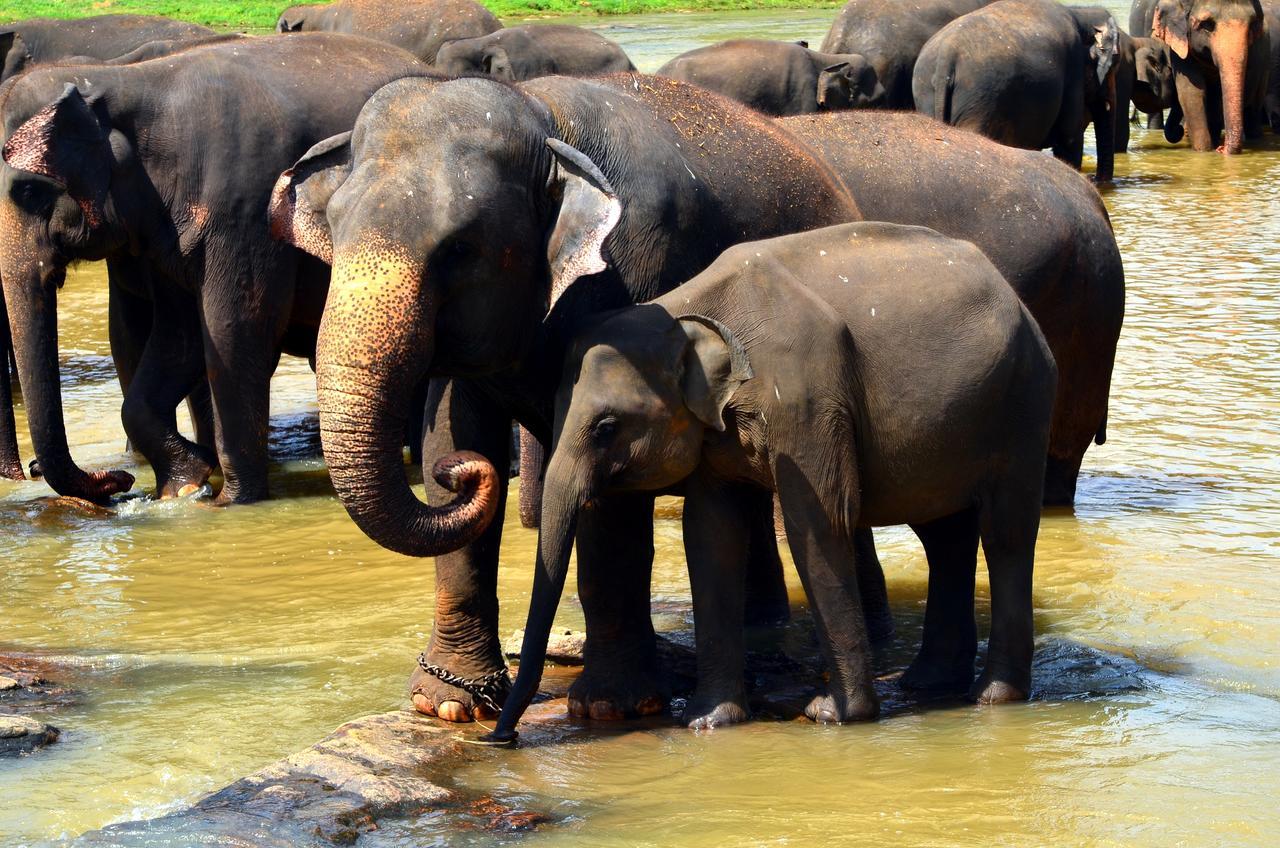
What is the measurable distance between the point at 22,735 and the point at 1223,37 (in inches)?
679

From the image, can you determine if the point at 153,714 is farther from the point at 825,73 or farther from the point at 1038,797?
the point at 825,73

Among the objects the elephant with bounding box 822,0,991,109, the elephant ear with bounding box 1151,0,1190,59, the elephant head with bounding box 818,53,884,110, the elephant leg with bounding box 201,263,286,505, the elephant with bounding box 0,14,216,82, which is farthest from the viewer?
the elephant ear with bounding box 1151,0,1190,59

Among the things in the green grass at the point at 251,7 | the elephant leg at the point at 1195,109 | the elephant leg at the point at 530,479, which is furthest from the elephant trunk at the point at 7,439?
the green grass at the point at 251,7

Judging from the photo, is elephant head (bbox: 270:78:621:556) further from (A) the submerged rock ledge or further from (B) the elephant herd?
(A) the submerged rock ledge

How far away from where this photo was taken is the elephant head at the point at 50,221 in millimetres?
A: 7520

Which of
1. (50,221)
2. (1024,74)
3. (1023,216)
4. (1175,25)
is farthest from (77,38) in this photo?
(1175,25)

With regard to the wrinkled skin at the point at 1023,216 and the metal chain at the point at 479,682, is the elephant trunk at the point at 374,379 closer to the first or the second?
the metal chain at the point at 479,682

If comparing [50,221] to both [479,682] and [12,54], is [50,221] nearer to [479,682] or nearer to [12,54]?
[479,682]

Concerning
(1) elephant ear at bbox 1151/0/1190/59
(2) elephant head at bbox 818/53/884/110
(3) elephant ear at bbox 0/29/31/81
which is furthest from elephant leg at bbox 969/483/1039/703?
(1) elephant ear at bbox 1151/0/1190/59

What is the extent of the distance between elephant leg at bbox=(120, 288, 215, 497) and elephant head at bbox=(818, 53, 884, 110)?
324 inches

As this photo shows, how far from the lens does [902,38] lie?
60.5ft

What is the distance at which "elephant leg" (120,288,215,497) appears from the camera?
8086 mm

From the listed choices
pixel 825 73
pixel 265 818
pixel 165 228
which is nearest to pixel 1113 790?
pixel 265 818

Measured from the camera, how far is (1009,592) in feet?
16.5
